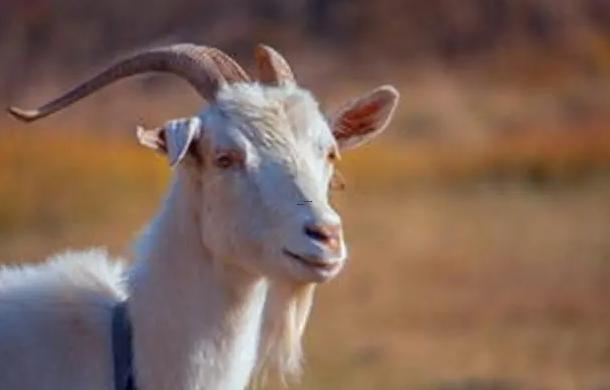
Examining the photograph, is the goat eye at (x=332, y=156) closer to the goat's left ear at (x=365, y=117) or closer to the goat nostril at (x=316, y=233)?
the goat's left ear at (x=365, y=117)

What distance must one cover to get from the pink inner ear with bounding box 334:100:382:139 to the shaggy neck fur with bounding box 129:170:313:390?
818 mm

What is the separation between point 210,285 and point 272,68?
1.00 meters

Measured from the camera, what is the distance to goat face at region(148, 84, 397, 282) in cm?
857

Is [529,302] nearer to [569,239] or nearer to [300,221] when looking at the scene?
[569,239]

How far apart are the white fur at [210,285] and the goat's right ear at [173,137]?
11mm

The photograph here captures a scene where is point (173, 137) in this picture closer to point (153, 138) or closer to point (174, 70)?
point (153, 138)

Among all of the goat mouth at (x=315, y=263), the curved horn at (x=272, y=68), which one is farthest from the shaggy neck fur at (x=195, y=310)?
the curved horn at (x=272, y=68)

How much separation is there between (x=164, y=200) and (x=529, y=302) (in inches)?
623

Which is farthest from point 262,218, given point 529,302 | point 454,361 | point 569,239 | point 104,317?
point 569,239

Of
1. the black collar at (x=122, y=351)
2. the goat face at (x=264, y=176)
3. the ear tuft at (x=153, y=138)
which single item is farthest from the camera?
the black collar at (x=122, y=351)

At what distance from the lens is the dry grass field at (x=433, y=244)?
21.0 metres

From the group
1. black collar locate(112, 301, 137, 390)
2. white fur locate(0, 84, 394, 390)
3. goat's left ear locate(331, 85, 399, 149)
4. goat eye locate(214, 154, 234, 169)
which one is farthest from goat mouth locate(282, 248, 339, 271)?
goat's left ear locate(331, 85, 399, 149)

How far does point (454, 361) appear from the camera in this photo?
2116 cm

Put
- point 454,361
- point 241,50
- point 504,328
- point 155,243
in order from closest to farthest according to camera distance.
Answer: point 155,243 < point 454,361 < point 504,328 < point 241,50
